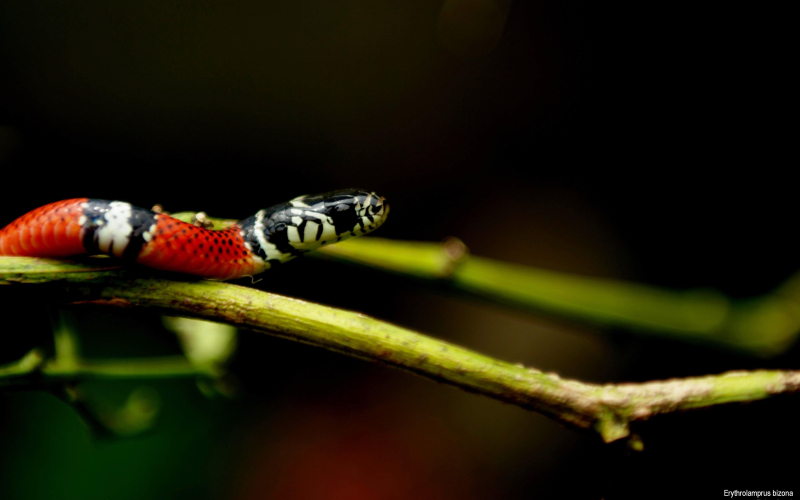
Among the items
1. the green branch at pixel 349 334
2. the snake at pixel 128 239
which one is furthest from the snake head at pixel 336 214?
the green branch at pixel 349 334

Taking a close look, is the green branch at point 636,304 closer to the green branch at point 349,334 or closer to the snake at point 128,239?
the snake at point 128,239

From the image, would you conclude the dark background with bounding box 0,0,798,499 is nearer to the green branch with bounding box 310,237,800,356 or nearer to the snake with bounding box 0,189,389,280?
the green branch with bounding box 310,237,800,356

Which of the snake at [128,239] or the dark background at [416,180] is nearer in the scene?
the snake at [128,239]

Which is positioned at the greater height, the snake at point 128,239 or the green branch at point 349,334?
the snake at point 128,239

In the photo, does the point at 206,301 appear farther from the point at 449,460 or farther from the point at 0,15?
the point at 449,460

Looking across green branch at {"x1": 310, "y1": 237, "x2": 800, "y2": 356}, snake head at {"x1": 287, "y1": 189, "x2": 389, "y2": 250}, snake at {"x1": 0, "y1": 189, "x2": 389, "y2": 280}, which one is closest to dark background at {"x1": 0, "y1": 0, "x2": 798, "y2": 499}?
green branch at {"x1": 310, "y1": 237, "x2": 800, "y2": 356}

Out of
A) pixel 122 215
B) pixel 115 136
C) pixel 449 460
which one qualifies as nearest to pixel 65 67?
pixel 115 136
